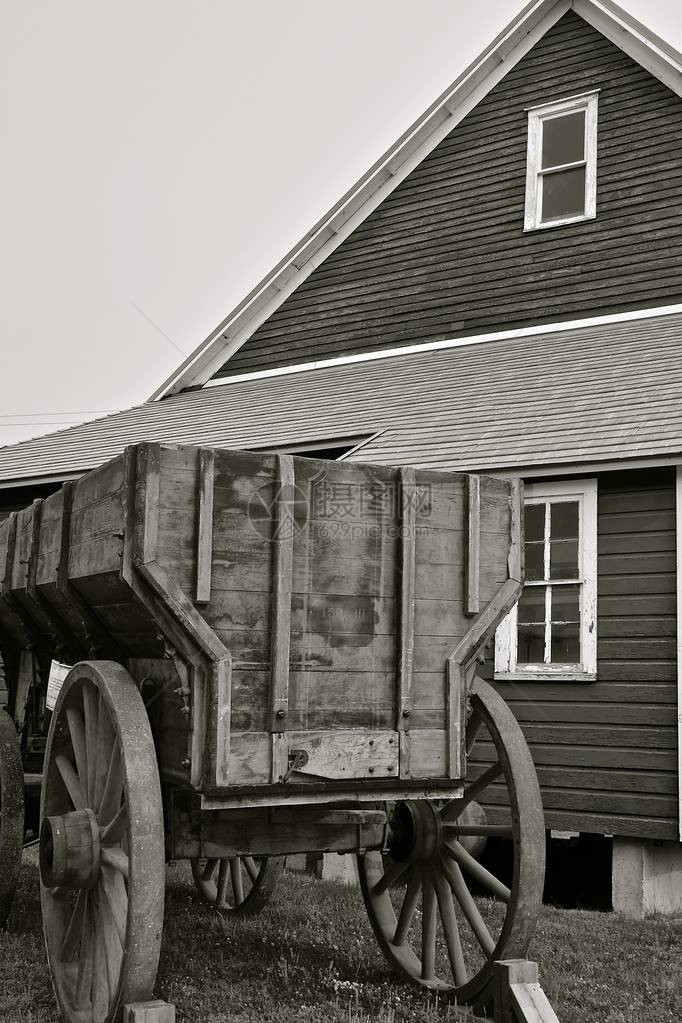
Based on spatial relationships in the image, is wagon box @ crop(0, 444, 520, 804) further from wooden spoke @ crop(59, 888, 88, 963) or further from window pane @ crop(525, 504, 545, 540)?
window pane @ crop(525, 504, 545, 540)

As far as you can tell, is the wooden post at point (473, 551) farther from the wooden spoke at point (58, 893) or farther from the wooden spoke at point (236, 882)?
the wooden spoke at point (236, 882)

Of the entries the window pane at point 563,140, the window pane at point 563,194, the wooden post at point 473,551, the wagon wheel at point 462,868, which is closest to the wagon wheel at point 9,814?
the wagon wheel at point 462,868

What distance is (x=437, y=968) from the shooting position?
17.7 feet

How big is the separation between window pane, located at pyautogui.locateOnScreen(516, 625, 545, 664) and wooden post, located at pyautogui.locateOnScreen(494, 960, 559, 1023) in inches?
171

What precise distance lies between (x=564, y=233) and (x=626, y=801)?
6.31 m

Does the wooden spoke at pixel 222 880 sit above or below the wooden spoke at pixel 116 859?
below

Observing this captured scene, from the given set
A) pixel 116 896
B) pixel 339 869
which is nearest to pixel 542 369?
pixel 339 869

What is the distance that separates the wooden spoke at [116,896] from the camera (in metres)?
3.80

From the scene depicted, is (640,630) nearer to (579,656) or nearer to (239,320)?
(579,656)

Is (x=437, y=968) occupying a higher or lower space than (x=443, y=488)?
lower

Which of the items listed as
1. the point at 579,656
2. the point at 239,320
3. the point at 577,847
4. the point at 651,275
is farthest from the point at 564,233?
the point at 577,847

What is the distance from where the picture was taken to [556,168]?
11.8m

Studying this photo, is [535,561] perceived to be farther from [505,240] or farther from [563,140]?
[563,140]

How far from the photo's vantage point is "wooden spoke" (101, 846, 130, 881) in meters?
3.78
